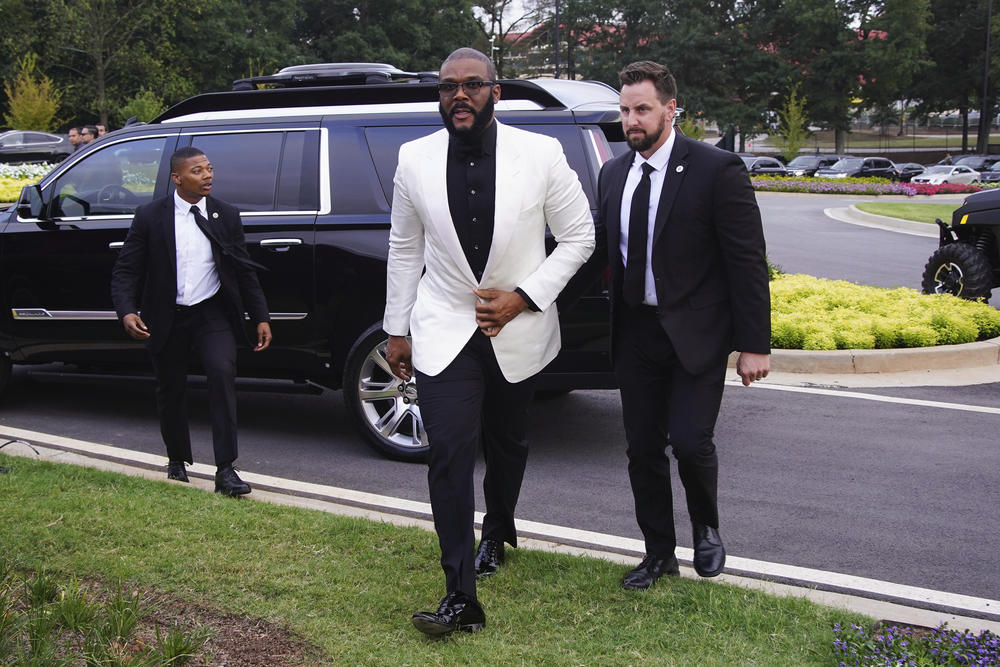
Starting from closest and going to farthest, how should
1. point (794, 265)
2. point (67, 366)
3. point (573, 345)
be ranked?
point (573, 345) < point (67, 366) < point (794, 265)

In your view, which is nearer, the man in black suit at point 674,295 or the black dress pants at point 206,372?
the man in black suit at point 674,295

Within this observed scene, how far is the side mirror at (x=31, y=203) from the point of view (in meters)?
7.09

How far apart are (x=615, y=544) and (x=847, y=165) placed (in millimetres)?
46882

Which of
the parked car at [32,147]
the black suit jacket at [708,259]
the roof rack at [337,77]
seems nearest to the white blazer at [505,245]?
the black suit jacket at [708,259]

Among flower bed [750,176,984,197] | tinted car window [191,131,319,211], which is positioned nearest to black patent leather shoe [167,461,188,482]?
tinted car window [191,131,319,211]

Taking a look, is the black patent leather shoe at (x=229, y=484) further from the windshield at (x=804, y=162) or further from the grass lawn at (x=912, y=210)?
the windshield at (x=804, y=162)

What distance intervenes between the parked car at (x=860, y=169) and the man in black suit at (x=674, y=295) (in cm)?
4515

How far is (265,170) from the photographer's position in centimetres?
687

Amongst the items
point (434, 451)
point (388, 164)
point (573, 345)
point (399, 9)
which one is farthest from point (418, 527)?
point (399, 9)

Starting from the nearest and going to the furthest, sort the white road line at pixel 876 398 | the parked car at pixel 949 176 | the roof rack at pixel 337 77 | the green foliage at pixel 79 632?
1. the green foliage at pixel 79 632
2. the roof rack at pixel 337 77
3. the white road line at pixel 876 398
4. the parked car at pixel 949 176

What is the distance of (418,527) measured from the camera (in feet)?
16.6

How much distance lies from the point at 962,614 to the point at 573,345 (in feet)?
8.58

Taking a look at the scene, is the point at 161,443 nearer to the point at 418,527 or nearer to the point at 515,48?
the point at 418,527

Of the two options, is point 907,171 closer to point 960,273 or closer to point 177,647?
point 960,273
